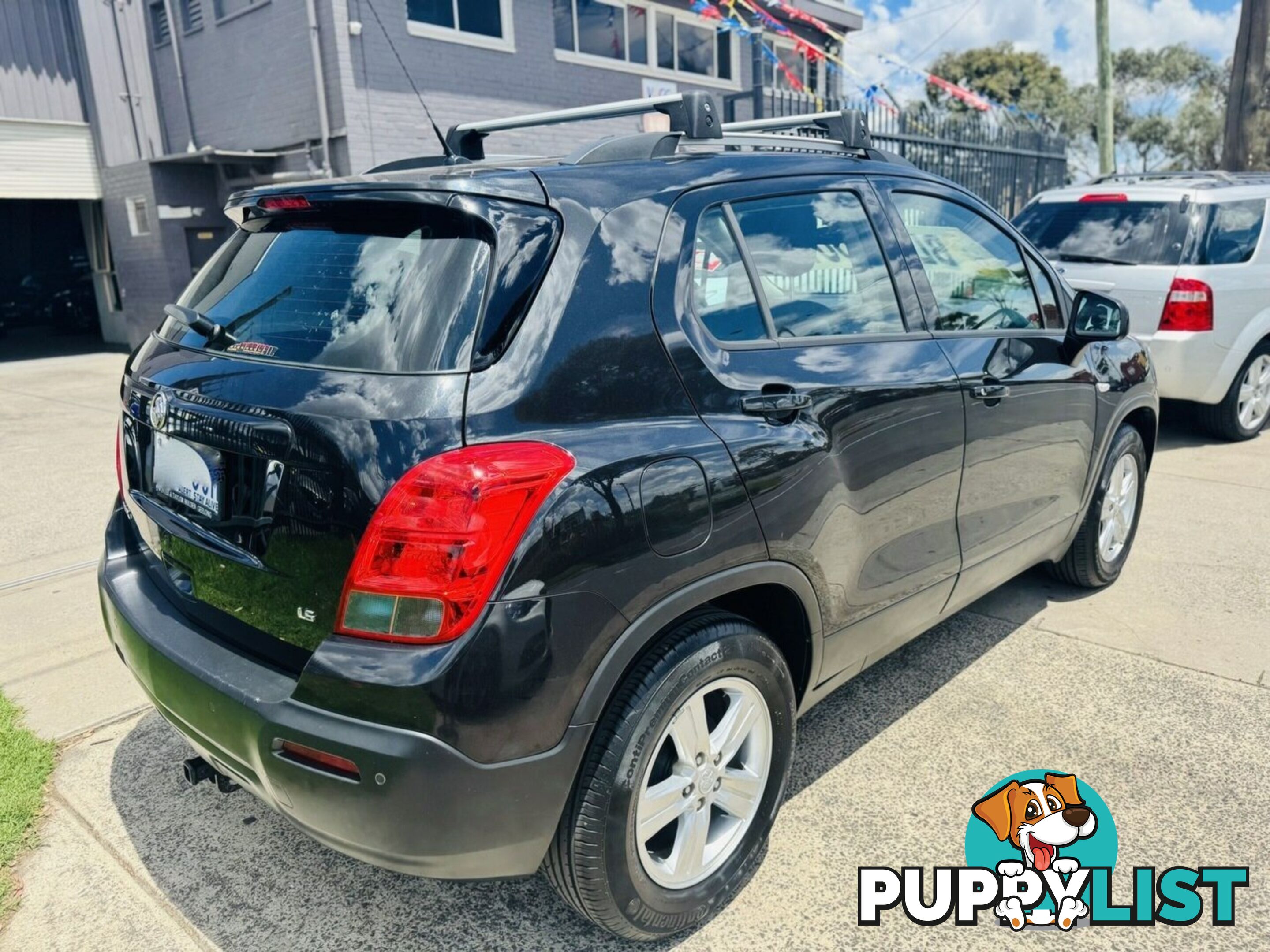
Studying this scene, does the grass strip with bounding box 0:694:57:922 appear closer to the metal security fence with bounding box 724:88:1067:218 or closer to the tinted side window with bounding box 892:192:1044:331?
the tinted side window with bounding box 892:192:1044:331

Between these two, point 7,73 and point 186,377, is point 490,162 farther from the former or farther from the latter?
point 7,73

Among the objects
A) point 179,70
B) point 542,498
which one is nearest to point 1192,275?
point 542,498

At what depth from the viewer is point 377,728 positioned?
1.88 metres

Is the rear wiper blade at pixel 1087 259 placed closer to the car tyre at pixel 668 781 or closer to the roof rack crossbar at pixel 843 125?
the roof rack crossbar at pixel 843 125

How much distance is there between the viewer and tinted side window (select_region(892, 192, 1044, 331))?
315 cm

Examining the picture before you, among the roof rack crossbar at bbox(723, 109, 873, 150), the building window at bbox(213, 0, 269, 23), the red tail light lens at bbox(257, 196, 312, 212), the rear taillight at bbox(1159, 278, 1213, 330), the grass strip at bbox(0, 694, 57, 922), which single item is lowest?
the grass strip at bbox(0, 694, 57, 922)

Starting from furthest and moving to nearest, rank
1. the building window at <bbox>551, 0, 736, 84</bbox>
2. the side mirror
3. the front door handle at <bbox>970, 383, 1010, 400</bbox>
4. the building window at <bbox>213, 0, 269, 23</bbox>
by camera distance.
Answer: the building window at <bbox>551, 0, 736, 84</bbox>, the building window at <bbox>213, 0, 269, 23</bbox>, the side mirror, the front door handle at <bbox>970, 383, 1010, 400</bbox>

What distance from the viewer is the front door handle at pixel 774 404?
7.79 ft

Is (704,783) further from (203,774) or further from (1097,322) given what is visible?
(1097,322)

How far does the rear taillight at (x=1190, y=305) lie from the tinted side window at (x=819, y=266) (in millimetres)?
4633

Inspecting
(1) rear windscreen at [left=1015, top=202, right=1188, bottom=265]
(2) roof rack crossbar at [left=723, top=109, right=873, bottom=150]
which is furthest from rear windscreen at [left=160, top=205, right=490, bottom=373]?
(1) rear windscreen at [left=1015, top=202, right=1188, bottom=265]

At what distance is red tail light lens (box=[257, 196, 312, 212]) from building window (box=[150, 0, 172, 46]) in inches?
549

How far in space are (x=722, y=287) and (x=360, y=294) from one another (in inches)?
34.8

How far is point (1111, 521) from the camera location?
4336mm
